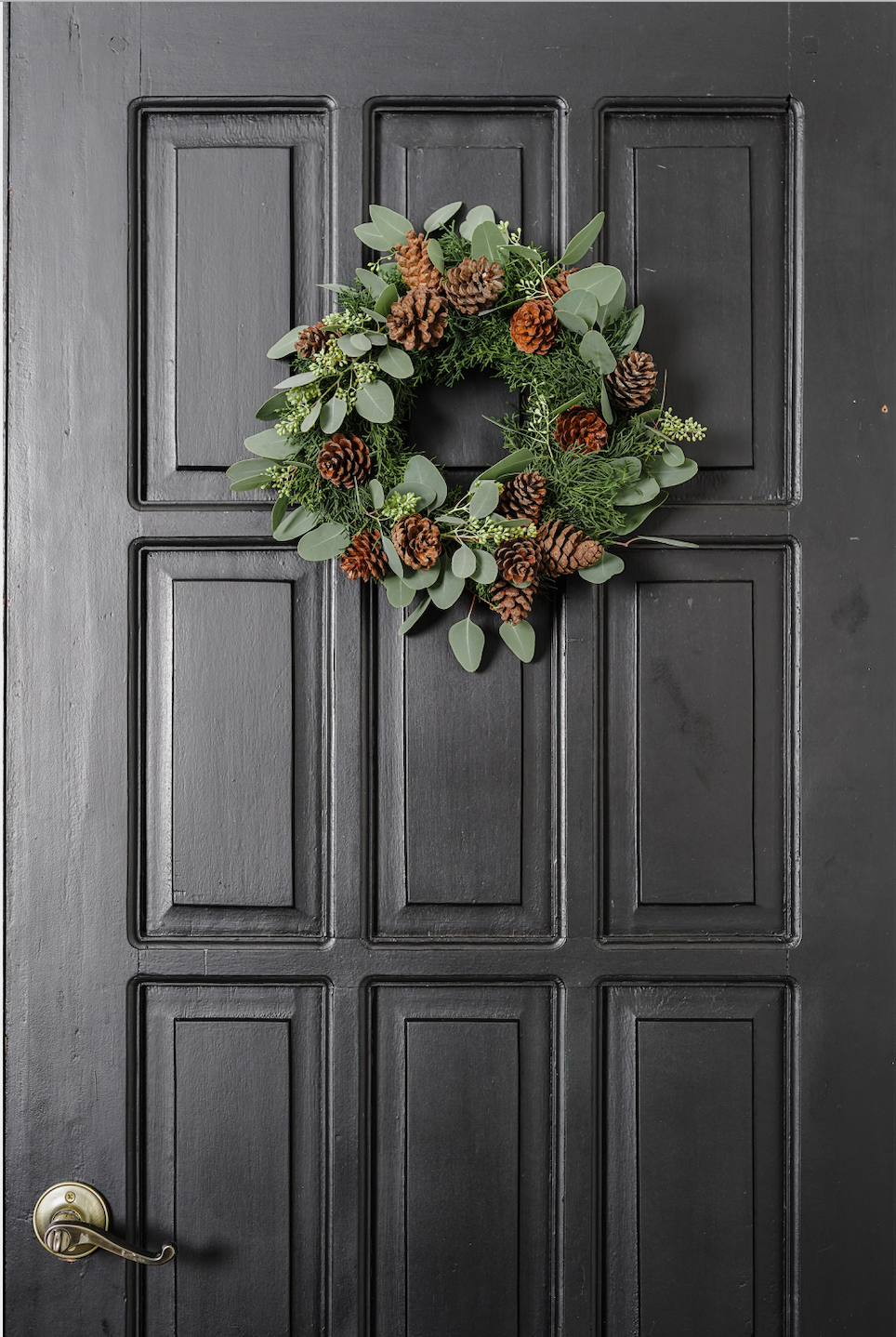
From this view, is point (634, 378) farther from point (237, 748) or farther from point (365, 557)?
point (237, 748)

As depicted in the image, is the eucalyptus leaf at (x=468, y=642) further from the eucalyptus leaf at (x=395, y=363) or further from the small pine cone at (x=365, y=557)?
the eucalyptus leaf at (x=395, y=363)

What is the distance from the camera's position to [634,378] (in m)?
0.92

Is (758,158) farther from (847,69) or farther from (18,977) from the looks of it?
(18,977)

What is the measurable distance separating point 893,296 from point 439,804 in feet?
2.33

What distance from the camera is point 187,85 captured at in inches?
38.0

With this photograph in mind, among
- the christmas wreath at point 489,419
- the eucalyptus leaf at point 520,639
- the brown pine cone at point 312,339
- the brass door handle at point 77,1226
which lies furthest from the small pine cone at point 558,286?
the brass door handle at point 77,1226

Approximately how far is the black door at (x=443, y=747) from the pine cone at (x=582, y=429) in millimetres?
100

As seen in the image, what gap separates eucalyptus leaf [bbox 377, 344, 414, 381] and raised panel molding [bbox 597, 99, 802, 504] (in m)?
0.26

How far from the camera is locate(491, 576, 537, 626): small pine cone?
92 cm

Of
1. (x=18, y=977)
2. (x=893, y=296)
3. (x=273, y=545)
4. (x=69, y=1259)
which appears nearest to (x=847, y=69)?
(x=893, y=296)

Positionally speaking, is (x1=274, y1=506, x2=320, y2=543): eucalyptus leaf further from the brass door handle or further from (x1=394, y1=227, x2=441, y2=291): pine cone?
the brass door handle

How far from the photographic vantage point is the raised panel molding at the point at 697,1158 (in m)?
0.97

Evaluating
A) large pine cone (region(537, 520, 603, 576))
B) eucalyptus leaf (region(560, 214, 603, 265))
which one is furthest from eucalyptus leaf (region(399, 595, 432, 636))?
eucalyptus leaf (region(560, 214, 603, 265))

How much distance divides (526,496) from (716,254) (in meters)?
0.34
